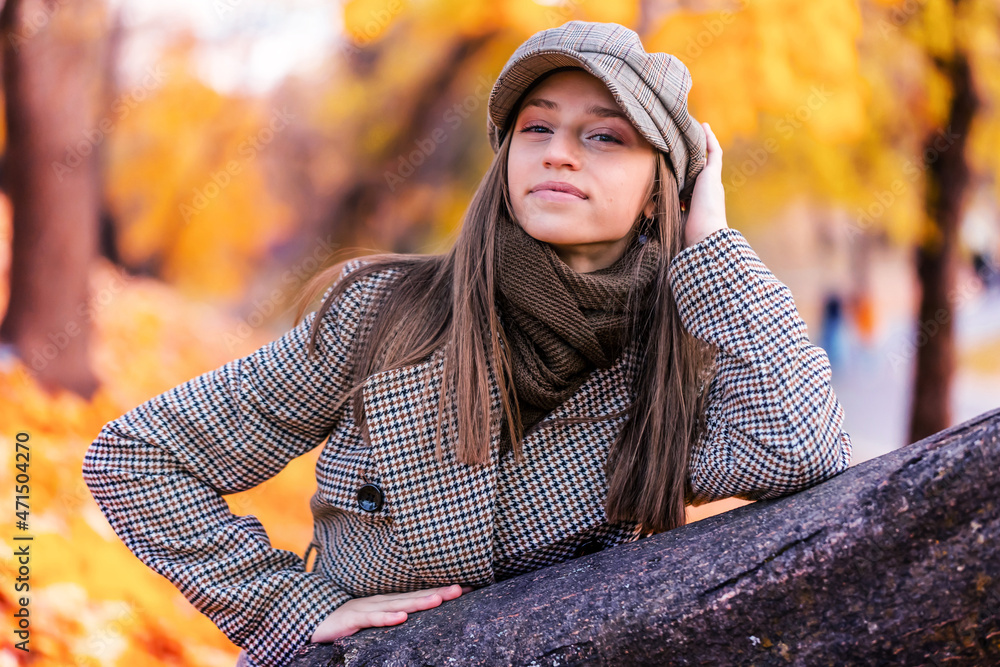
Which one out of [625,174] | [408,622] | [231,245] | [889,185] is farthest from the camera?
[889,185]

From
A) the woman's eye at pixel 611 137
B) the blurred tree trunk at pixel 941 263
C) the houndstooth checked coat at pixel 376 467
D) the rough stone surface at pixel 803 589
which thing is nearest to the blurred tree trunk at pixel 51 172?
the houndstooth checked coat at pixel 376 467

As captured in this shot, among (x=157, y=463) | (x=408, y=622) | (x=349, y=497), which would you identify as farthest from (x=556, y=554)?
(x=157, y=463)

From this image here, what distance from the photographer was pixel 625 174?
164 centimetres

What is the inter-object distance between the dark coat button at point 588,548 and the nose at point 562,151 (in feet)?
2.58

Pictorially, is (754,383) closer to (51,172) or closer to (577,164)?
(577,164)

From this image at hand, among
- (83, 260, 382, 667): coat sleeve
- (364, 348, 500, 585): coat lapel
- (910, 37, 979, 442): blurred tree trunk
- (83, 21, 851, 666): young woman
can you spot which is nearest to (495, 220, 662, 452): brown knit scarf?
(83, 21, 851, 666): young woman

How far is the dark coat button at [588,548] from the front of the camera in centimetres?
167

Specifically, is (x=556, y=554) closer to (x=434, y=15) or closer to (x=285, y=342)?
(x=285, y=342)

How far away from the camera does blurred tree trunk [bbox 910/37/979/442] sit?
15.1 feet

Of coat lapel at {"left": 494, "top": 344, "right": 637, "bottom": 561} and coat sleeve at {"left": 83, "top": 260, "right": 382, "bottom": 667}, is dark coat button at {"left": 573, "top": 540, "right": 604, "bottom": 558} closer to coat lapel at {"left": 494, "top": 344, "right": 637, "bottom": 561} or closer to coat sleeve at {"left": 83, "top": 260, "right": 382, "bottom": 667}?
coat lapel at {"left": 494, "top": 344, "right": 637, "bottom": 561}

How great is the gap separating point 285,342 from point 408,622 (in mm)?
623

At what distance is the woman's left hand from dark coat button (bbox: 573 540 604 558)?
0.66 metres

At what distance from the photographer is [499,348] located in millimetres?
1621

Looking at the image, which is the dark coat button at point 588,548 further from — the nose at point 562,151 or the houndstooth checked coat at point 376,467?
the nose at point 562,151
